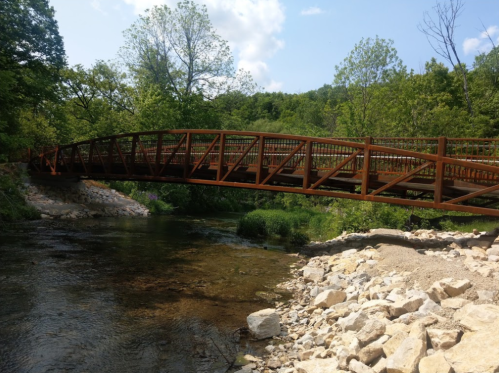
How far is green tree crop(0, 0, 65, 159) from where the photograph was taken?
855 inches

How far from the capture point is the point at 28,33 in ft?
77.5

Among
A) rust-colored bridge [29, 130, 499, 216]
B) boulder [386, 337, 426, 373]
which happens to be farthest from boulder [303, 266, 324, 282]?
boulder [386, 337, 426, 373]

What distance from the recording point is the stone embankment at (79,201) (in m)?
24.2

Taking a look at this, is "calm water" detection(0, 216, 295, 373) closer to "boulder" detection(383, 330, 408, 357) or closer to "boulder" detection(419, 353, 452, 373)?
"boulder" detection(383, 330, 408, 357)

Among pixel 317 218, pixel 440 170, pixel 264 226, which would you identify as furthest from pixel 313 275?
pixel 317 218

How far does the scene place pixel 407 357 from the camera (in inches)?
182

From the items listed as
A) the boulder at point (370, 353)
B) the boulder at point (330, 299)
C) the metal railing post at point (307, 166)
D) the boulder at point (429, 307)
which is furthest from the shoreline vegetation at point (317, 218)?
the boulder at point (370, 353)

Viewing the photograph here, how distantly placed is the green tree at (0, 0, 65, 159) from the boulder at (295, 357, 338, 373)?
70.3 feet

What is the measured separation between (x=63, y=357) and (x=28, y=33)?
25.2 m

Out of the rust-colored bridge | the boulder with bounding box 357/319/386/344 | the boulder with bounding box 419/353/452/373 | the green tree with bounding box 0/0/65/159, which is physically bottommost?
the boulder with bounding box 357/319/386/344

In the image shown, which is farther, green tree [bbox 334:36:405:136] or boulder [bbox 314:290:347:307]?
green tree [bbox 334:36:405:136]

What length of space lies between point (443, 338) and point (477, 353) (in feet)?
1.77

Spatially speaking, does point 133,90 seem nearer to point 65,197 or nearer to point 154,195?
point 154,195

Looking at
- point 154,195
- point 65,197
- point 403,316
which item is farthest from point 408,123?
point 65,197
